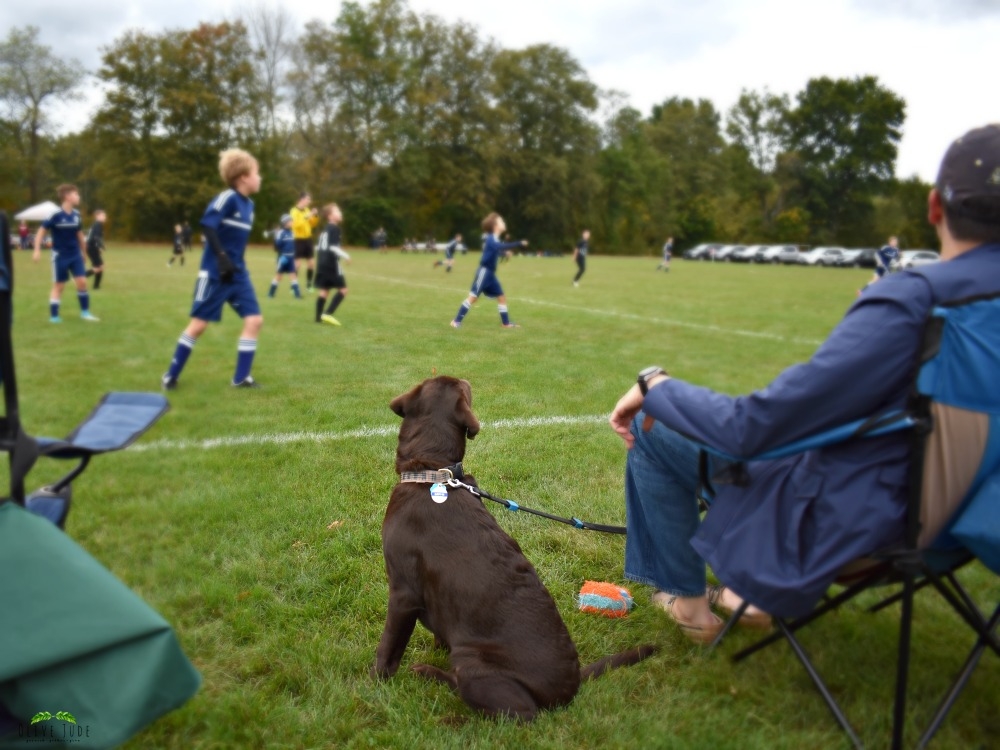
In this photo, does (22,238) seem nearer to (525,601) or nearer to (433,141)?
(433,141)

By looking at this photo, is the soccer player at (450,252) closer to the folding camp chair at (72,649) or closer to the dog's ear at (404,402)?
the dog's ear at (404,402)

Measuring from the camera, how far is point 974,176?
209 cm

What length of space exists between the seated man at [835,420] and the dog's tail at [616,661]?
67cm

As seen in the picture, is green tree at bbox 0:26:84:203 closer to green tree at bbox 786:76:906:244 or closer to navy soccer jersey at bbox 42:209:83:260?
navy soccer jersey at bbox 42:209:83:260

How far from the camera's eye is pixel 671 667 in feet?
9.68

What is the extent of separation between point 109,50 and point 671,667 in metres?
64.6

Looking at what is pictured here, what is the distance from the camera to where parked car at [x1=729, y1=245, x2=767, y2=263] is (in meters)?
67.8

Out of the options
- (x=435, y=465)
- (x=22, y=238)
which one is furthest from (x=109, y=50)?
(x=435, y=465)

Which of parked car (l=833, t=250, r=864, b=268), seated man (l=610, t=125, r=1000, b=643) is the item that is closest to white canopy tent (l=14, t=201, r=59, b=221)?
seated man (l=610, t=125, r=1000, b=643)

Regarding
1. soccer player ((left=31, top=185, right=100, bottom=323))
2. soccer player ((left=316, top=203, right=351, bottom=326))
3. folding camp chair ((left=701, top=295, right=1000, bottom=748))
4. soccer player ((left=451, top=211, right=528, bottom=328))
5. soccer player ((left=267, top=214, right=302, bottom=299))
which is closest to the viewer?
folding camp chair ((left=701, top=295, right=1000, bottom=748))

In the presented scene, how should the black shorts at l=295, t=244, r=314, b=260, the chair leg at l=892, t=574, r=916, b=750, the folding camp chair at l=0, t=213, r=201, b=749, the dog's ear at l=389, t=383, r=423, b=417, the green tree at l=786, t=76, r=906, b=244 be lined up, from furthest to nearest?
the green tree at l=786, t=76, r=906, b=244, the black shorts at l=295, t=244, r=314, b=260, the dog's ear at l=389, t=383, r=423, b=417, the chair leg at l=892, t=574, r=916, b=750, the folding camp chair at l=0, t=213, r=201, b=749

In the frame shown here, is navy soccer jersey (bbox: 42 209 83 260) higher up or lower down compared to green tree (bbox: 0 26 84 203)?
Answer: lower down

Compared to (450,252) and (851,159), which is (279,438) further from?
(851,159)

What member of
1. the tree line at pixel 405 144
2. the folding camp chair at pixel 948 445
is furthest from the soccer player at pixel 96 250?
the tree line at pixel 405 144
